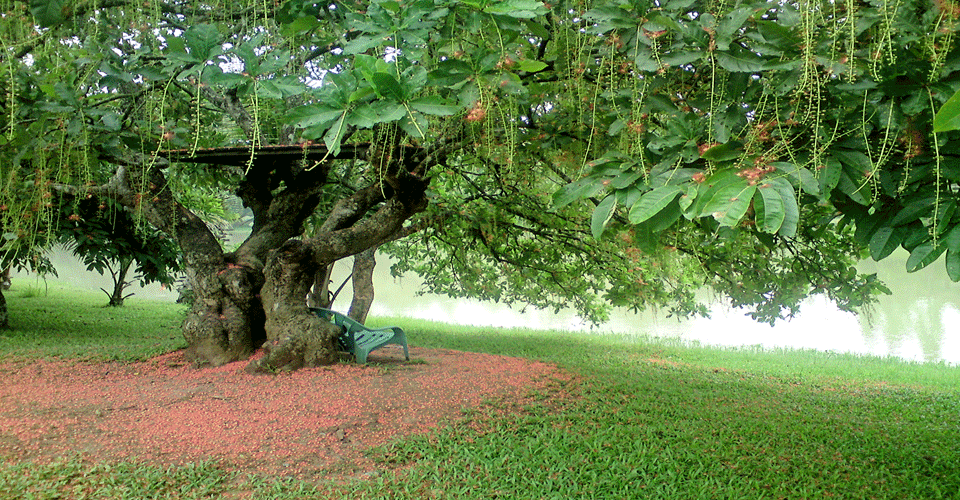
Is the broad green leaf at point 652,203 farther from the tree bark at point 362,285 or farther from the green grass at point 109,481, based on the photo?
the tree bark at point 362,285

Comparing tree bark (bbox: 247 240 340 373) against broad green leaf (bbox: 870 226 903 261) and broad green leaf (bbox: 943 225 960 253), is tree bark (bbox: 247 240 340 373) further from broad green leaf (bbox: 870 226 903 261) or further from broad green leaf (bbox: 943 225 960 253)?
broad green leaf (bbox: 943 225 960 253)

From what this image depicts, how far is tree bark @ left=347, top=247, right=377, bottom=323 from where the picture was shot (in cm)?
619

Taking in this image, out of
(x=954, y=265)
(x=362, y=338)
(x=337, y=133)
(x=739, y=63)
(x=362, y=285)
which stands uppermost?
(x=739, y=63)

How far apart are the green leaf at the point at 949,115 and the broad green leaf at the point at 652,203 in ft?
2.12

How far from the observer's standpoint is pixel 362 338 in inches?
171

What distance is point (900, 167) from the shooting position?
1888 millimetres

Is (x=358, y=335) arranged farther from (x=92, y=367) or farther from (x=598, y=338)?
(x=598, y=338)

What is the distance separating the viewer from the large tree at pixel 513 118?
157 cm

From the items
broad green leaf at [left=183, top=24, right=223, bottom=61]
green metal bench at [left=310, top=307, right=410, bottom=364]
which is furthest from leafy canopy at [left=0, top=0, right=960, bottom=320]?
green metal bench at [left=310, top=307, right=410, bottom=364]

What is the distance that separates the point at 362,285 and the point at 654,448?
4061 mm

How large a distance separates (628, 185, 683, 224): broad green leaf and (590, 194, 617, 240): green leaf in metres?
0.14

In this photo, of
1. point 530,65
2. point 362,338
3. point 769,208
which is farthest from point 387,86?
point 362,338

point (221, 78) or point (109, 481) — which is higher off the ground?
point (221, 78)

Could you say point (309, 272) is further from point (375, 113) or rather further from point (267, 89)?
point (375, 113)
